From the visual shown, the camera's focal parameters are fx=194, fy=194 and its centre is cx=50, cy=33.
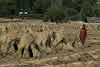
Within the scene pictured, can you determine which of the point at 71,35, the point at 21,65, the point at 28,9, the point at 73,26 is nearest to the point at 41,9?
the point at 28,9

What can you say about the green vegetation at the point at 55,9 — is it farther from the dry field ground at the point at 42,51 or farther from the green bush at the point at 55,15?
the dry field ground at the point at 42,51

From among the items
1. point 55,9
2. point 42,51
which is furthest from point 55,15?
point 42,51

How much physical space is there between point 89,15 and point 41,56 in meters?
25.8

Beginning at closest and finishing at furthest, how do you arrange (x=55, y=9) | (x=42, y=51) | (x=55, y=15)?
(x=42, y=51) → (x=55, y=15) → (x=55, y=9)

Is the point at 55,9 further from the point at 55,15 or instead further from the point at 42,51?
the point at 42,51

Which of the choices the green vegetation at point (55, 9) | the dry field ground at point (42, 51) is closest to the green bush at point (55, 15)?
the green vegetation at point (55, 9)

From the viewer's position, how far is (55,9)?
28000mm

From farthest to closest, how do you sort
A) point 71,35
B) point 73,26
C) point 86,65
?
point 73,26 < point 71,35 < point 86,65

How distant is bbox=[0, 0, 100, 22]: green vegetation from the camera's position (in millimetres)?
27875

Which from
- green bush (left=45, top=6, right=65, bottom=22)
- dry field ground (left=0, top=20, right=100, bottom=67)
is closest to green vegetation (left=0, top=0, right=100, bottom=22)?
green bush (left=45, top=6, right=65, bottom=22)

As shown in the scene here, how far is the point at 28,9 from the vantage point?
48.0 meters

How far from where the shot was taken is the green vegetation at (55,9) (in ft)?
91.5

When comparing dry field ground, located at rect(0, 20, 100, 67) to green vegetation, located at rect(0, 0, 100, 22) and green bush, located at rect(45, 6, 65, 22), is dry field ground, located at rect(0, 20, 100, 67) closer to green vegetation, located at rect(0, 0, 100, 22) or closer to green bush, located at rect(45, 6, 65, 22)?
green bush, located at rect(45, 6, 65, 22)

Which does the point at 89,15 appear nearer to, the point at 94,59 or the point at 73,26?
the point at 73,26
